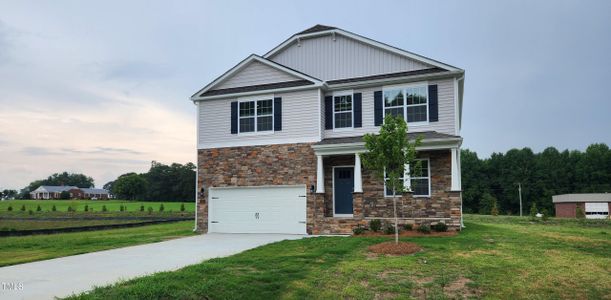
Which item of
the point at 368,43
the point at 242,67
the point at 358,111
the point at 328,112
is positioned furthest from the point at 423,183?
the point at 242,67

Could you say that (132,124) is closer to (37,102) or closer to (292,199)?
(37,102)

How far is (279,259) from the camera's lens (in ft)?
31.1

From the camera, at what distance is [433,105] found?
15.9 metres

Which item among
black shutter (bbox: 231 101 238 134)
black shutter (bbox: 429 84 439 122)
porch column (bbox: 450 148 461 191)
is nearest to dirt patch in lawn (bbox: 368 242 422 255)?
porch column (bbox: 450 148 461 191)

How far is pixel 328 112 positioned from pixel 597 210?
Result: 49874mm

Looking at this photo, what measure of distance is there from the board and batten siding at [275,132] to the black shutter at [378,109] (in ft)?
7.61

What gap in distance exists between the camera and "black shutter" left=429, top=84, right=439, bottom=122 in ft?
51.8

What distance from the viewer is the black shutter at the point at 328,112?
1717cm

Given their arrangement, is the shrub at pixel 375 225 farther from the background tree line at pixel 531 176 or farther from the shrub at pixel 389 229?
the background tree line at pixel 531 176

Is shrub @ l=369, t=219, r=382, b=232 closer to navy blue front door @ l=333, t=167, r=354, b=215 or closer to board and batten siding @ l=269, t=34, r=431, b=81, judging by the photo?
navy blue front door @ l=333, t=167, r=354, b=215

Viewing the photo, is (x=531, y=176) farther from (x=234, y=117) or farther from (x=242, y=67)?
(x=234, y=117)

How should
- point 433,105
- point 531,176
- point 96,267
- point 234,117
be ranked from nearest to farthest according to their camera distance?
1. point 96,267
2. point 433,105
3. point 234,117
4. point 531,176

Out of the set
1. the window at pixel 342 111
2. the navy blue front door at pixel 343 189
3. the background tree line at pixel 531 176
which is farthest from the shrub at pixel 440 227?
the background tree line at pixel 531 176

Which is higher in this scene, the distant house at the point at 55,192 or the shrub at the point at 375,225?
the shrub at the point at 375,225
